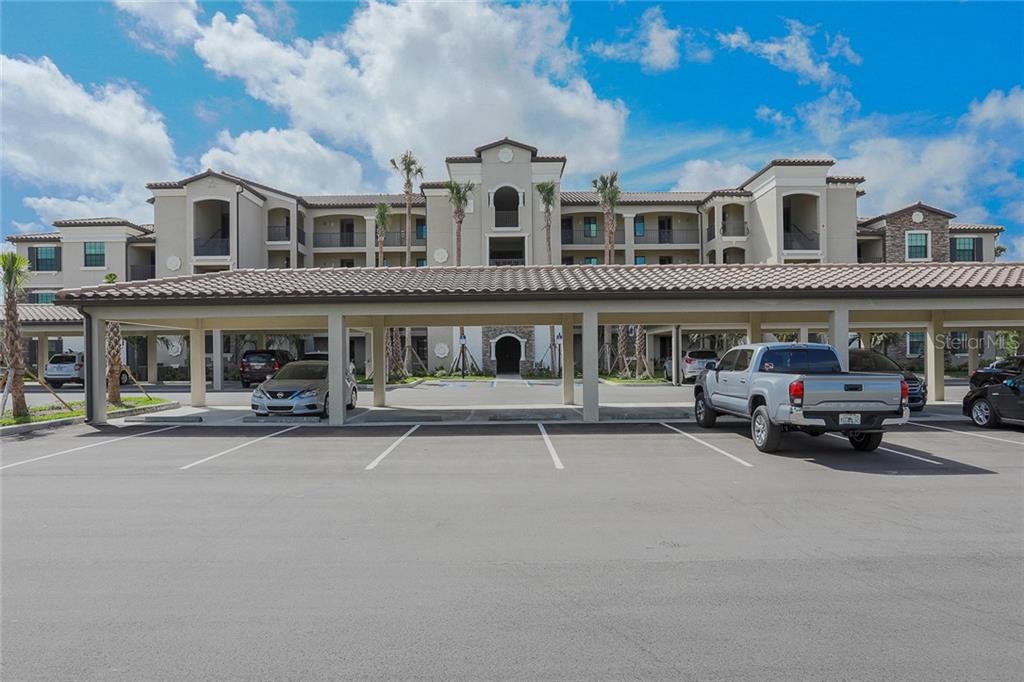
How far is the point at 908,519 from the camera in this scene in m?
6.81

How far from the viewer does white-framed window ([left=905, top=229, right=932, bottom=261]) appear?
140 feet

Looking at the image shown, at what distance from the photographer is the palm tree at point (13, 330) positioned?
15703 millimetres

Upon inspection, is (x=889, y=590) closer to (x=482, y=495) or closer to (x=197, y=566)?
(x=482, y=495)

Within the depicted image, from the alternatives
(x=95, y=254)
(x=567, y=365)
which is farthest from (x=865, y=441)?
(x=95, y=254)

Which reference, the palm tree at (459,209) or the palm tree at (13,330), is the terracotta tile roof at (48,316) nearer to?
the palm tree at (13,330)

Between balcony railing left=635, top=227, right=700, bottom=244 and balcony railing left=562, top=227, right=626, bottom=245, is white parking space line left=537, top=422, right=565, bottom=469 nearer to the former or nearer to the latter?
balcony railing left=562, top=227, right=626, bottom=245

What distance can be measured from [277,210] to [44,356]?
17.9 meters

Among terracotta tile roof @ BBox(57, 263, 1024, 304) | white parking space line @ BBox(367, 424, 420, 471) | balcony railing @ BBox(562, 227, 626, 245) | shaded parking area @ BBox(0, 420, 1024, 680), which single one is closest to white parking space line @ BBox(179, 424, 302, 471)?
shaded parking area @ BBox(0, 420, 1024, 680)

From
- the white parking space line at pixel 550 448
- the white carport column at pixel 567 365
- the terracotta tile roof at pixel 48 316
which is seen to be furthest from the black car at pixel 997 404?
the terracotta tile roof at pixel 48 316

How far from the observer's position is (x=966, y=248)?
4525 centimetres

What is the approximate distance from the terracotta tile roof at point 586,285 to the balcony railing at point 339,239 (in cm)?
2779

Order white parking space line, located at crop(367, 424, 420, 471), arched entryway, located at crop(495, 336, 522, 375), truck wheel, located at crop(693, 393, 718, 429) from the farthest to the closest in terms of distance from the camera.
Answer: arched entryway, located at crop(495, 336, 522, 375)
truck wheel, located at crop(693, 393, 718, 429)
white parking space line, located at crop(367, 424, 420, 471)

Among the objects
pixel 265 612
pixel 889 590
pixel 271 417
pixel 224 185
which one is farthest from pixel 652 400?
pixel 224 185

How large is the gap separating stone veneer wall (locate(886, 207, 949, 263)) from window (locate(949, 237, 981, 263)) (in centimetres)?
254
